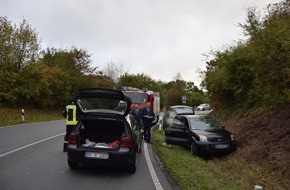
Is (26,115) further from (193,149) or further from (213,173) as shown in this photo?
(213,173)

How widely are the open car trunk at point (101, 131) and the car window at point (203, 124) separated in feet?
16.0

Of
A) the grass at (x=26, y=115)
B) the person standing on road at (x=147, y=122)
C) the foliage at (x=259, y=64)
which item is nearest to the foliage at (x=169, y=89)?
the grass at (x=26, y=115)

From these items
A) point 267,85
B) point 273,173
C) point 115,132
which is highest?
point 267,85

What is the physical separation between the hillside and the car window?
1.09m

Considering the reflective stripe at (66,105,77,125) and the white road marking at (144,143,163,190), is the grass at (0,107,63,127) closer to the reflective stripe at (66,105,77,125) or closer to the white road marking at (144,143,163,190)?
the reflective stripe at (66,105,77,125)

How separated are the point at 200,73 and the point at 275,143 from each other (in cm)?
1964

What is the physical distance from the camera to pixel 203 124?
14258 mm

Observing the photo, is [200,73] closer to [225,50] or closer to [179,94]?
[225,50]

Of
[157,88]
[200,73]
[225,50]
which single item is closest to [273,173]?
[225,50]

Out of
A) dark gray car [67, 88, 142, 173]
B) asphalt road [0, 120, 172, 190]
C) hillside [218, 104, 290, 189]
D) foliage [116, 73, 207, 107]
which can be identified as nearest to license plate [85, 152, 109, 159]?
dark gray car [67, 88, 142, 173]

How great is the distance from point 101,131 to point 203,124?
5.56m

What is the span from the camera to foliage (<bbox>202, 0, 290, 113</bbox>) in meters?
12.2

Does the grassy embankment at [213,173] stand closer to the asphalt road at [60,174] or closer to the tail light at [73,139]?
the asphalt road at [60,174]

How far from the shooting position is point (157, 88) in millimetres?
82312
